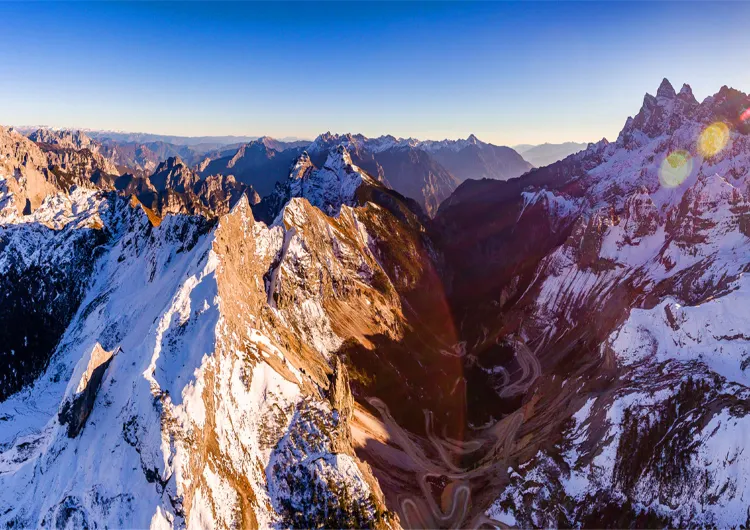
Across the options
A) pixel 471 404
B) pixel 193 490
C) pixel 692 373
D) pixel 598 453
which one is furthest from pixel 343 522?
pixel 471 404

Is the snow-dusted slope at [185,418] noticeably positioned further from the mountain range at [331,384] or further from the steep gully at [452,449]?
the steep gully at [452,449]

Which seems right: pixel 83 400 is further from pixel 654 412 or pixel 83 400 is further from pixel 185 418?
pixel 654 412

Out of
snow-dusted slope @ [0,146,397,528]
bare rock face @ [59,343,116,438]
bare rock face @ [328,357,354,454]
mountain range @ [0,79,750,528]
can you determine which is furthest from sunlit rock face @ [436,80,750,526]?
bare rock face @ [59,343,116,438]

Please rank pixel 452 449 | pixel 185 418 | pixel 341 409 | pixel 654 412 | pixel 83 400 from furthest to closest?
pixel 452 449, pixel 341 409, pixel 654 412, pixel 83 400, pixel 185 418

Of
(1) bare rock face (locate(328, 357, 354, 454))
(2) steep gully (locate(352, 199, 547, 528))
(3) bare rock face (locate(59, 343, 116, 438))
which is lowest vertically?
(2) steep gully (locate(352, 199, 547, 528))

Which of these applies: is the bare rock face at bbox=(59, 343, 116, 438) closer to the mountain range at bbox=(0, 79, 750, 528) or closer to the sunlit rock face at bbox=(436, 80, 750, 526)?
the mountain range at bbox=(0, 79, 750, 528)

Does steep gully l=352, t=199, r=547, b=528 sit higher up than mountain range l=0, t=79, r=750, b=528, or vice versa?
mountain range l=0, t=79, r=750, b=528

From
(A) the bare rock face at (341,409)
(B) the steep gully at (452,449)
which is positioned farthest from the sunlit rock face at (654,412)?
(A) the bare rock face at (341,409)

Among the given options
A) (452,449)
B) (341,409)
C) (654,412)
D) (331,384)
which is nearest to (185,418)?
(331,384)
